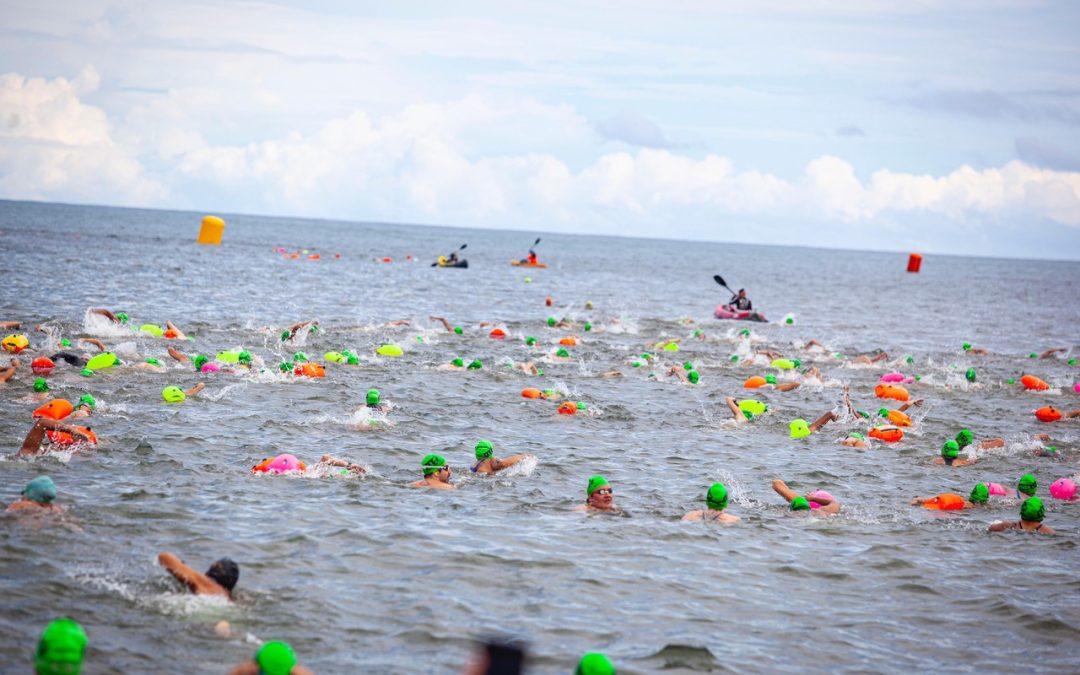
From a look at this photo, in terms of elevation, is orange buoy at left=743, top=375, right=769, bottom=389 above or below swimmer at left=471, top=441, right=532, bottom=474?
above

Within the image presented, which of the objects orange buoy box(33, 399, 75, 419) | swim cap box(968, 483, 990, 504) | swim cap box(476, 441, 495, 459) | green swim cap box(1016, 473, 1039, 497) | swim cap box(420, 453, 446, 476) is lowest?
orange buoy box(33, 399, 75, 419)

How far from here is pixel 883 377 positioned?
83.0 ft

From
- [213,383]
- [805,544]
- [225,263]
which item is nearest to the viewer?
[805,544]

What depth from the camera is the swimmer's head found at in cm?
873

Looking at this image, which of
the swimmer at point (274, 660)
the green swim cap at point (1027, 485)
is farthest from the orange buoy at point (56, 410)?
the green swim cap at point (1027, 485)

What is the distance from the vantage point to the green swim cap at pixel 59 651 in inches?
224

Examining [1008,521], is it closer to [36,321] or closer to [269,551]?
[269,551]

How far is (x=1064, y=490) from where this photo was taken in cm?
1477

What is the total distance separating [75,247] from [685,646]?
223ft

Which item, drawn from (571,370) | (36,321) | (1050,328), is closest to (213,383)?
(571,370)

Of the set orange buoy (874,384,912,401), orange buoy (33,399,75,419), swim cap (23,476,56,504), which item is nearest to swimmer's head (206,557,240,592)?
swim cap (23,476,56,504)

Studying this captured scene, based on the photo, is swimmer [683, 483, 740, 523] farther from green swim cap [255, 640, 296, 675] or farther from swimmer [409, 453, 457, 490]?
green swim cap [255, 640, 296, 675]

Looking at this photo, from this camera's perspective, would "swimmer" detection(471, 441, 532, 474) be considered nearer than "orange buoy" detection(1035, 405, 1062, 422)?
Yes

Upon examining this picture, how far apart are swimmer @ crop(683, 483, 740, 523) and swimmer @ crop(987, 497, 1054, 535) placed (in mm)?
3389
